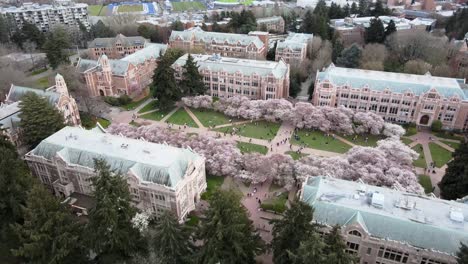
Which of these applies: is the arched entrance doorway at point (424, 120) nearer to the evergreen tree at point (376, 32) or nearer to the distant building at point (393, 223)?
the distant building at point (393, 223)

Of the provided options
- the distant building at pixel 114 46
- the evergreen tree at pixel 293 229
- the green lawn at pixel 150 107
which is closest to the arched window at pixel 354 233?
the evergreen tree at pixel 293 229

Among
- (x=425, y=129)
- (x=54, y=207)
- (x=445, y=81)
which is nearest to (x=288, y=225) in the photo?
(x=54, y=207)

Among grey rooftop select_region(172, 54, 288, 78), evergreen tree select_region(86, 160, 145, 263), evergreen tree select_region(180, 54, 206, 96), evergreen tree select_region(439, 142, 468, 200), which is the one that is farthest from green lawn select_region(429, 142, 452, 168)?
evergreen tree select_region(86, 160, 145, 263)

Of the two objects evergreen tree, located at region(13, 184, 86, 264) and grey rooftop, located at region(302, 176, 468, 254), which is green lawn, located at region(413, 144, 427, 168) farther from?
evergreen tree, located at region(13, 184, 86, 264)

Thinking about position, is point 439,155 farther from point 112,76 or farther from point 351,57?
point 112,76

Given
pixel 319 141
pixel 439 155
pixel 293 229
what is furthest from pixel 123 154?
Result: pixel 439 155

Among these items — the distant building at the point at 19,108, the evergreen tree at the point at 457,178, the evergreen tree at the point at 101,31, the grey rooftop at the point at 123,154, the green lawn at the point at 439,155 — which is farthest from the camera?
the evergreen tree at the point at 101,31
